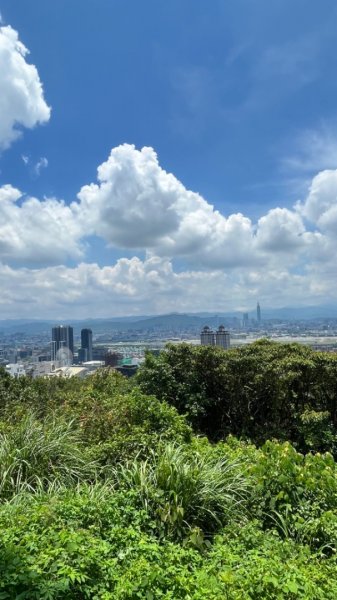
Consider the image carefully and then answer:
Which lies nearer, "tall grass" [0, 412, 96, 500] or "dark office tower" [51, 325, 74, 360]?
"tall grass" [0, 412, 96, 500]

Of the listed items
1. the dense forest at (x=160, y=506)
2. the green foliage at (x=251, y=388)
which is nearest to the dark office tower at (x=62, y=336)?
the green foliage at (x=251, y=388)

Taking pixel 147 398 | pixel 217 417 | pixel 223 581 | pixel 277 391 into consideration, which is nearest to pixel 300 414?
pixel 277 391

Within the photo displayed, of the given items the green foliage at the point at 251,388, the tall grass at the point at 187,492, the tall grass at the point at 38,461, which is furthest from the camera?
the green foliage at the point at 251,388

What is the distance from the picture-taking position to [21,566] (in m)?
2.02

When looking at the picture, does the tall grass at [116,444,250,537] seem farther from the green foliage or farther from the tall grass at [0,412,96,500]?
the green foliage

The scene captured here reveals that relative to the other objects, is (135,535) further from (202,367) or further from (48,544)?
(202,367)

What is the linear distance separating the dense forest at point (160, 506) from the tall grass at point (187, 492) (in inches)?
0.4

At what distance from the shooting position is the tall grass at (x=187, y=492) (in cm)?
309

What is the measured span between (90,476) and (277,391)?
409 centimetres

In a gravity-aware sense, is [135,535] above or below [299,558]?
above

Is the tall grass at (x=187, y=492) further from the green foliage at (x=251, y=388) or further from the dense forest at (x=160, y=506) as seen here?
the green foliage at (x=251, y=388)

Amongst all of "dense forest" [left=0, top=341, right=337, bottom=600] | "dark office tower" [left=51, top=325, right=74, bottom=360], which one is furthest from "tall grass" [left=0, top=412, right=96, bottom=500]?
"dark office tower" [left=51, top=325, right=74, bottom=360]

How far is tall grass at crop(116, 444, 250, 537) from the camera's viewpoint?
3.09 m

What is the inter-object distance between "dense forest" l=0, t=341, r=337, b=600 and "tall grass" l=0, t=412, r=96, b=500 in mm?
14
